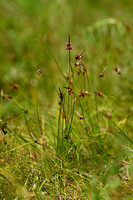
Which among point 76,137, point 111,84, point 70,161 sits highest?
point 111,84

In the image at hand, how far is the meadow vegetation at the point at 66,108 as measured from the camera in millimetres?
1296

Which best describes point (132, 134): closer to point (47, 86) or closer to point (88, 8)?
point (47, 86)

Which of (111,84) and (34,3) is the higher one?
(34,3)

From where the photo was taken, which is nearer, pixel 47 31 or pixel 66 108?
pixel 66 108

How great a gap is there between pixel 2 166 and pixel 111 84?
1.12 m

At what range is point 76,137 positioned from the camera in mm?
1522

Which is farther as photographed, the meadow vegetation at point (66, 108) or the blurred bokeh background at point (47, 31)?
the blurred bokeh background at point (47, 31)

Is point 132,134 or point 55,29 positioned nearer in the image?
point 132,134

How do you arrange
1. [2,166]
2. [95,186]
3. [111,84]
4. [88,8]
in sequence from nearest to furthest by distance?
[95,186] < [2,166] < [111,84] < [88,8]

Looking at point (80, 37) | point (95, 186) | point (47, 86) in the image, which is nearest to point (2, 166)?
point (95, 186)

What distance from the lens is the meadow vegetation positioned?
130cm

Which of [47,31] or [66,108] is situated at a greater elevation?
[47,31]

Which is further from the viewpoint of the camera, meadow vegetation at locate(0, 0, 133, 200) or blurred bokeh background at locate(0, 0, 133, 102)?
blurred bokeh background at locate(0, 0, 133, 102)

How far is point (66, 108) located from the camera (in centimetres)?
203
